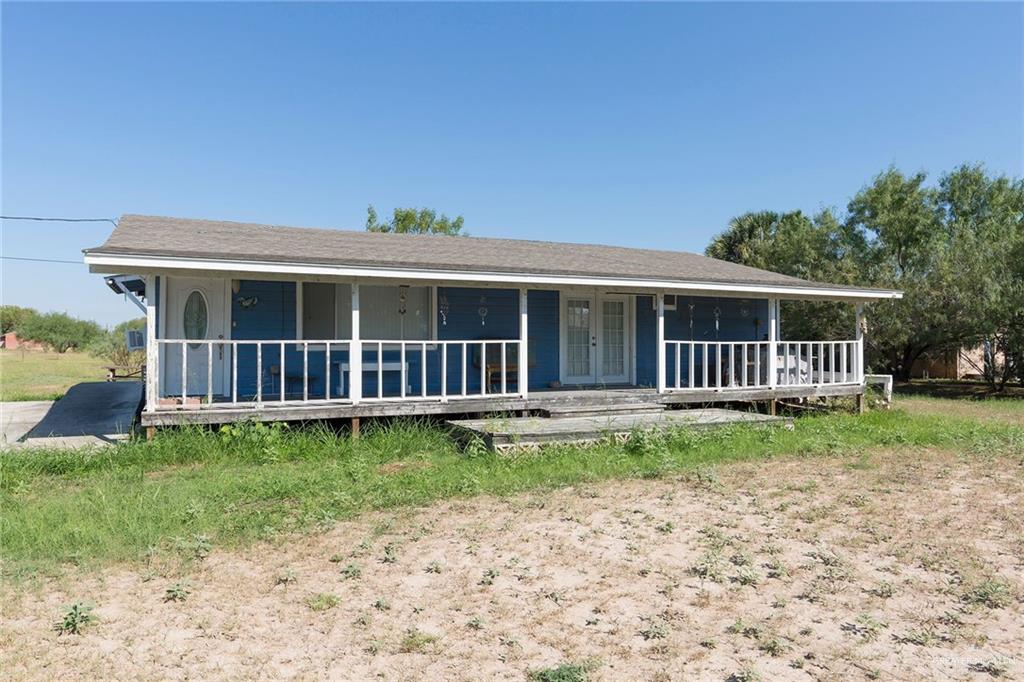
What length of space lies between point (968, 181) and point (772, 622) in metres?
27.9

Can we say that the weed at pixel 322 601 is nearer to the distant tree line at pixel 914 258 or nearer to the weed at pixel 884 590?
the weed at pixel 884 590

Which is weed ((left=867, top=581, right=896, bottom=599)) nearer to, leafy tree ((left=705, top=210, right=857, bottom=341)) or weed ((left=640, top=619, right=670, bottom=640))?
weed ((left=640, top=619, right=670, bottom=640))

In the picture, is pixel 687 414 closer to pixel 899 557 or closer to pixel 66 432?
pixel 899 557

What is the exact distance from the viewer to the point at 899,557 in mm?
4312

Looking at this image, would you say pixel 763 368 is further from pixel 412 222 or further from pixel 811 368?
pixel 412 222

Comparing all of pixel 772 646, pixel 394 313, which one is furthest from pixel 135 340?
pixel 772 646

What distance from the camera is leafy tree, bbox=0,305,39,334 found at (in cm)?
4925

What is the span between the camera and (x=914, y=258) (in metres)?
19.0

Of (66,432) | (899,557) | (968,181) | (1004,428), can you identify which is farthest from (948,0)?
(968,181)

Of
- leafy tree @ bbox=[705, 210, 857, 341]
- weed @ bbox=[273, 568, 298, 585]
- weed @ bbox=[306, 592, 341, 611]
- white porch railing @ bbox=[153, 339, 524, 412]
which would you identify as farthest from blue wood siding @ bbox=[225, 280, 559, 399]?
leafy tree @ bbox=[705, 210, 857, 341]

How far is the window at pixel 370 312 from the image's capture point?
10.2 metres

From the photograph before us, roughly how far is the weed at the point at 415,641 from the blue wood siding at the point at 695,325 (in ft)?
32.7

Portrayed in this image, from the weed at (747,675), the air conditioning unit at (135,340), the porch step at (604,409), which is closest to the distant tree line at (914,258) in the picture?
the porch step at (604,409)

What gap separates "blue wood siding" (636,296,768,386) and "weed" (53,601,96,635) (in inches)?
416
